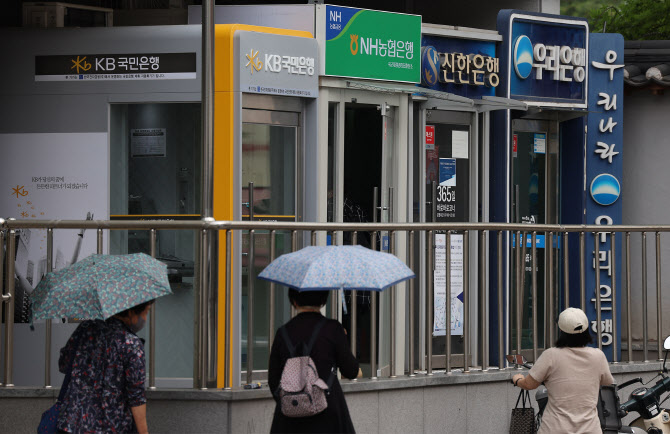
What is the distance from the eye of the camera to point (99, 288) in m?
6.14

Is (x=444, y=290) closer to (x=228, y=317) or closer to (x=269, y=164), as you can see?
(x=269, y=164)

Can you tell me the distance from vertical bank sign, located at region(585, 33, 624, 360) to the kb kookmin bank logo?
0.28 metres

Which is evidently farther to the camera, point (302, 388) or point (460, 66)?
point (460, 66)

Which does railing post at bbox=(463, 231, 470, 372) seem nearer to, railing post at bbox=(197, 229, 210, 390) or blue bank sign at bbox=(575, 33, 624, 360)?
railing post at bbox=(197, 229, 210, 390)

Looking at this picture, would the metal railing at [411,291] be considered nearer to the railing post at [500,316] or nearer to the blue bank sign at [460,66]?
the railing post at [500,316]

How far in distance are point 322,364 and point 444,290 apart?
4.29 m

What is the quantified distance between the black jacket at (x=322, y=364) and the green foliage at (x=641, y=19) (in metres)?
20.2

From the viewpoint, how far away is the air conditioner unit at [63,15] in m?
9.83

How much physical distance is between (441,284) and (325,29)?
8.23 feet

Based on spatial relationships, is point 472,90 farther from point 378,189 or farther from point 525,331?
point 525,331

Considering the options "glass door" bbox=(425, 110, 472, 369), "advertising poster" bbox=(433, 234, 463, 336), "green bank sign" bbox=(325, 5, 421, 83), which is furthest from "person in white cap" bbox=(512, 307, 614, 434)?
"green bank sign" bbox=(325, 5, 421, 83)

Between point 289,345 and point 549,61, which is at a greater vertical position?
point 549,61

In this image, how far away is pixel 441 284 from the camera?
10250mm

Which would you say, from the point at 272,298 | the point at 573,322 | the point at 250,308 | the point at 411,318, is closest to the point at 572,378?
the point at 573,322
